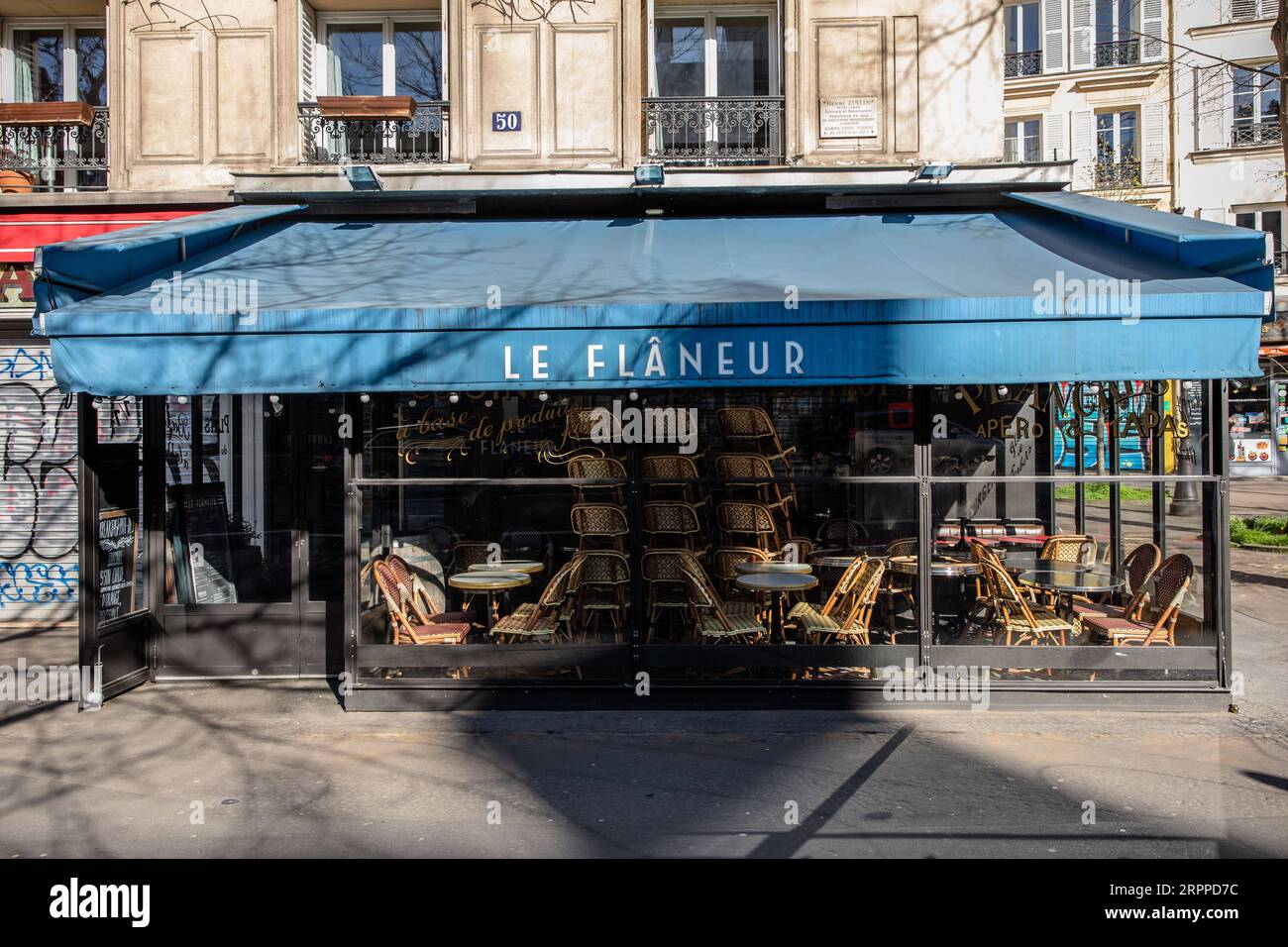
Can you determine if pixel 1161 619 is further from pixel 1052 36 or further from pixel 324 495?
pixel 1052 36

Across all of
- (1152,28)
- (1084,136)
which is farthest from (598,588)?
(1152,28)

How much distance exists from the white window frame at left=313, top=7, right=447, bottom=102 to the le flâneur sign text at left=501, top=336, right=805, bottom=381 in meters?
4.86

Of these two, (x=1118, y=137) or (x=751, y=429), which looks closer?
(x=751, y=429)

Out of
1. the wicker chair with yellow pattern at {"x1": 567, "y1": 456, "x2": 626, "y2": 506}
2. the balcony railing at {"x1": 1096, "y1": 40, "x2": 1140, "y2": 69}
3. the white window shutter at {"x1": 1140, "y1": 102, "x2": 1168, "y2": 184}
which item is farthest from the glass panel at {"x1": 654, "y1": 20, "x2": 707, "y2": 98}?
the balcony railing at {"x1": 1096, "y1": 40, "x2": 1140, "y2": 69}

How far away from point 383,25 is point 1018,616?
8.45 m

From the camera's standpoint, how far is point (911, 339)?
20.5 ft

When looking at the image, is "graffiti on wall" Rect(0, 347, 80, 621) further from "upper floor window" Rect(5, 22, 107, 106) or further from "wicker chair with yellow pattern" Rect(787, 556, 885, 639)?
"wicker chair with yellow pattern" Rect(787, 556, 885, 639)

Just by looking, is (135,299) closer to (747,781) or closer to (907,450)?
(747,781)

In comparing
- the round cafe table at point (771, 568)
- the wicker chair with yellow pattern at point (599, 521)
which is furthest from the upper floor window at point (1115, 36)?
the wicker chair with yellow pattern at point (599, 521)

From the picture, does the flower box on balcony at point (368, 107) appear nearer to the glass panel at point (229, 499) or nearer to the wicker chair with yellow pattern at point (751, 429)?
the glass panel at point (229, 499)

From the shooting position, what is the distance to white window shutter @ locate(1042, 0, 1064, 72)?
2938 centimetres

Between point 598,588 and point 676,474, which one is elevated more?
point 676,474

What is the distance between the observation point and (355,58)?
9.80 metres

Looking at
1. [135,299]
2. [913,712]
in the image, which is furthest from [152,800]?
[913,712]
